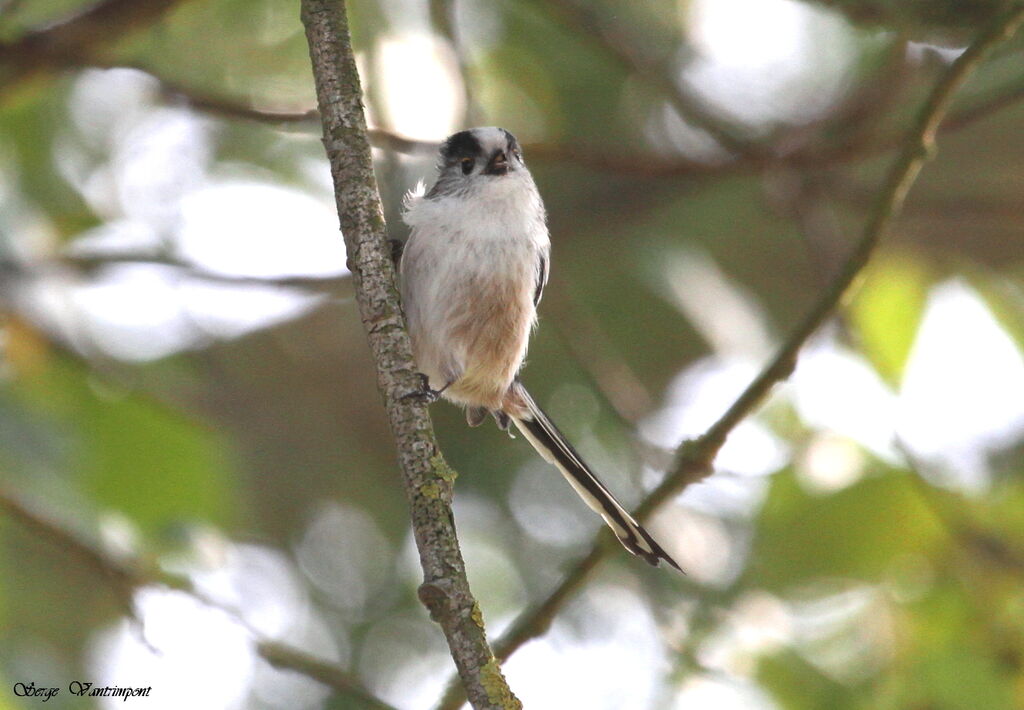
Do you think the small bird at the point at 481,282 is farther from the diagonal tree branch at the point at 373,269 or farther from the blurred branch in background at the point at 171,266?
the diagonal tree branch at the point at 373,269

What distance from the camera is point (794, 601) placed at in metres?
2.78

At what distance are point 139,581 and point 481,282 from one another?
44.7 inches

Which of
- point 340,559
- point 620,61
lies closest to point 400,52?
point 620,61

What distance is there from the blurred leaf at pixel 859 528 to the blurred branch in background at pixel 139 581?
42.3 inches

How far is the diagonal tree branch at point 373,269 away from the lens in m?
1.76

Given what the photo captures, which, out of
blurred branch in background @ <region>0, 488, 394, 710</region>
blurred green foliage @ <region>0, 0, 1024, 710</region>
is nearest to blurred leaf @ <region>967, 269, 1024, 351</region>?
blurred green foliage @ <region>0, 0, 1024, 710</region>

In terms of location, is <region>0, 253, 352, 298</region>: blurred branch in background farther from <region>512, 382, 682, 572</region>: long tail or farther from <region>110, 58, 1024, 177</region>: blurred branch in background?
<region>512, 382, 682, 572</region>: long tail

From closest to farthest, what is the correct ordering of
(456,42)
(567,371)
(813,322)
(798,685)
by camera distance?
(813,322), (798,685), (456,42), (567,371)

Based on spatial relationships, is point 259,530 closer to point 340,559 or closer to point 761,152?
point 340,559

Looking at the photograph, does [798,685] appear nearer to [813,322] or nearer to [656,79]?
[813,322]

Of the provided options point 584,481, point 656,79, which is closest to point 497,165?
point 656,79

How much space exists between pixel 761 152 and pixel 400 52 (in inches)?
43.4

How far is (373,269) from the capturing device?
193 cm

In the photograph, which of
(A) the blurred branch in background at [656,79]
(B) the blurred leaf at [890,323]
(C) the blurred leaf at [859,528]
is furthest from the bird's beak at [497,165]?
(C) the blurred leaf at [859,528]
